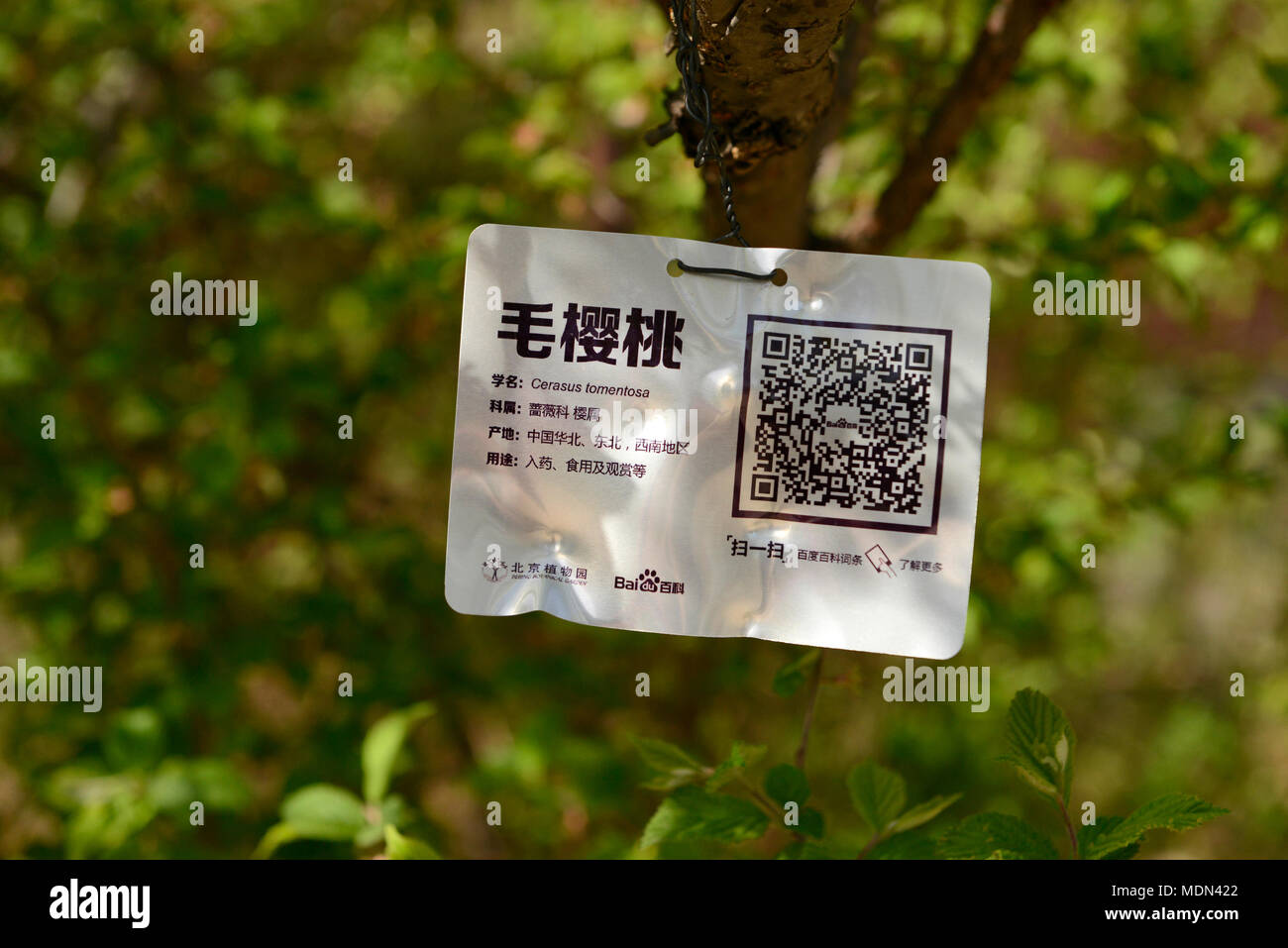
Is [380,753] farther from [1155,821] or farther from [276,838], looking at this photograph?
[1155,821]

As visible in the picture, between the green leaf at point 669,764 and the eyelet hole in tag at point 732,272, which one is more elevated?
the eyelet hole in tag at point 732,272

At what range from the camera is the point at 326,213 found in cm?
108

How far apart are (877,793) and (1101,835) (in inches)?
5.7

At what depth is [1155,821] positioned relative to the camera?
512mm

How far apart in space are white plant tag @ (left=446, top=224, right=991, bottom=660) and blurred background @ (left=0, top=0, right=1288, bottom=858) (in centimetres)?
39

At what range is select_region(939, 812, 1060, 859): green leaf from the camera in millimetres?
521

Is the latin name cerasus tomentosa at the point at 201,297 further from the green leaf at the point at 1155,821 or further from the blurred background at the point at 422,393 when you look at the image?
the green leaf at the point at 1155,821

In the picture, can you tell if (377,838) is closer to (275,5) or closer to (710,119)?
(710,119)

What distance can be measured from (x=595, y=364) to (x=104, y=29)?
109 centimetres

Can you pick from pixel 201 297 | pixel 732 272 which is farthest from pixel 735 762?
pixel 201 297

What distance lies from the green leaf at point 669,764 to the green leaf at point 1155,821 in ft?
0.79

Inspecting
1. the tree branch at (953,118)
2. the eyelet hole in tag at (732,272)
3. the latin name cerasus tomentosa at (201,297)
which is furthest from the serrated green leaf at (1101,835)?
the latin name cerasus tomentosa at (201,297)

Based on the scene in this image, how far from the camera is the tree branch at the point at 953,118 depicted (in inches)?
Result: 29.8
